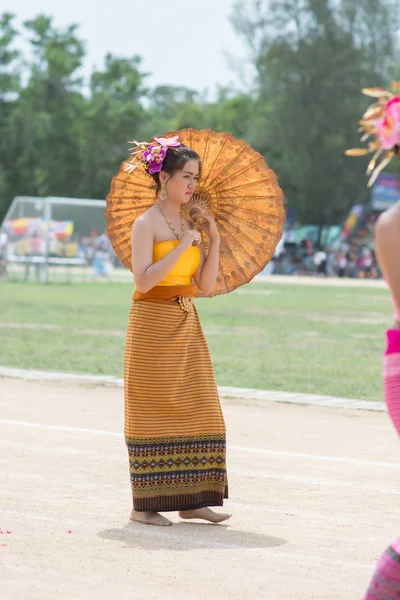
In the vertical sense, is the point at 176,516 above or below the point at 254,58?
below

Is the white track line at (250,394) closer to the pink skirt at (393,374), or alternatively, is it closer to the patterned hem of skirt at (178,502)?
the patterned hem of skirt at (178,502)

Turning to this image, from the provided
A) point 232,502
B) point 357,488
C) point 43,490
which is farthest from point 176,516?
point 357,488

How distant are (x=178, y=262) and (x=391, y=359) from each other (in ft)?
8.67

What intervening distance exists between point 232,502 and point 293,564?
1.67 meters

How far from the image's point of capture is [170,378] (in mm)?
6613

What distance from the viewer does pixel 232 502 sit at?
23.9ft

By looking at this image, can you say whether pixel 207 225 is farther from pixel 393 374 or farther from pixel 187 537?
pixel 393 374

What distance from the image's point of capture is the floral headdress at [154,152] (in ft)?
21.8

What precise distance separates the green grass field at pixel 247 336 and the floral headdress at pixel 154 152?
6969 mm

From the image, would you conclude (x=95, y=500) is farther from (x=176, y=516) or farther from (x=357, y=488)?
(x=357, y=488)

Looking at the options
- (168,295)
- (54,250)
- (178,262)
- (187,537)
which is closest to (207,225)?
(178,262)

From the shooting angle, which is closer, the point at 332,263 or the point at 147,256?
the point at 147,256

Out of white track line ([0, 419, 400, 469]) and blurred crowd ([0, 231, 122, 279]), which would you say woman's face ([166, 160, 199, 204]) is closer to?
white track line ([0, 419, 400, 469])

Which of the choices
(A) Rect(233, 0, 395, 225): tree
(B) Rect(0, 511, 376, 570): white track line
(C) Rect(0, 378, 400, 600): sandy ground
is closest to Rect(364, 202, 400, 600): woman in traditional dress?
(C) Rect(0, 378, 400, 600): sandy ground
